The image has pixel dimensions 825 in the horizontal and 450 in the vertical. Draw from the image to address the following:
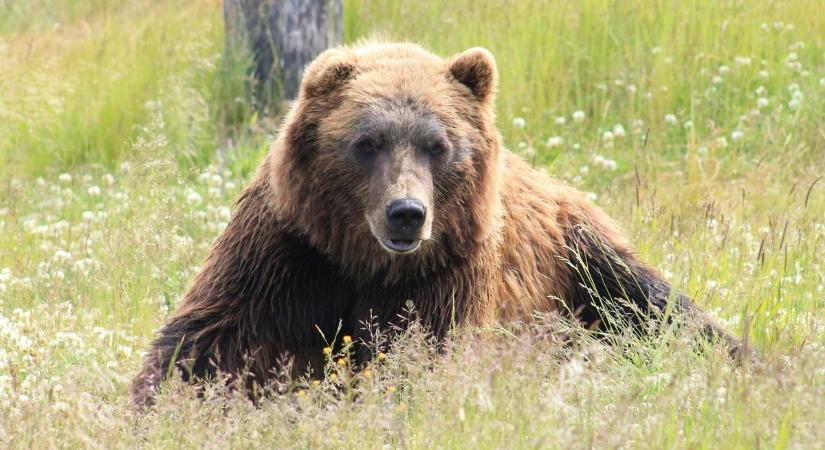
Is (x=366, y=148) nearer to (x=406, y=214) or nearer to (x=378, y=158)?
(x=378, y=158)

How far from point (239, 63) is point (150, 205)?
7.50 ft

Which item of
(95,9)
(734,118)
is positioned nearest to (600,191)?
(734,118)

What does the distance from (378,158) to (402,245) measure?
0.41 metres

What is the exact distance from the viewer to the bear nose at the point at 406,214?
15.6ft

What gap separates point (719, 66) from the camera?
Result: 9227 millimetres

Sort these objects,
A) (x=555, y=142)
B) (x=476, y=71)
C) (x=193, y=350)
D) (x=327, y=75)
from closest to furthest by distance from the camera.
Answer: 1. (x=193, y=350)
2. (x=327, y=75)
3. (x=476, y=71)
4. (x=555, y=142)

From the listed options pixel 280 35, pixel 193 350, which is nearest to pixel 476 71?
pixel 193 350

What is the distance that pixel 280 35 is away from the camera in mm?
9062

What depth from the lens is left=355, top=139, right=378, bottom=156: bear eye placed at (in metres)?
5.07

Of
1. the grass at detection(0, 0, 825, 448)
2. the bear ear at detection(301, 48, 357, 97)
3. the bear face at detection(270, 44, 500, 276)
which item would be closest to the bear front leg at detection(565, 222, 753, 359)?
the grass at detection(0, 0, 825, 448)

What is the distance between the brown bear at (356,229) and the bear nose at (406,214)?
2.6 inches

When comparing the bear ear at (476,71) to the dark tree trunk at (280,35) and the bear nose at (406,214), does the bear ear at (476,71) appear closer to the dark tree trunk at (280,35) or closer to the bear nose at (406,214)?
the bear nose at (406,214)

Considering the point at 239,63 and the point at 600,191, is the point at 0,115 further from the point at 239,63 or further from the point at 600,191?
the point at 600,191

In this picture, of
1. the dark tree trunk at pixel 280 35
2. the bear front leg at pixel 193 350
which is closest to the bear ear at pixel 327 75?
the bear front leg at pixel 193 350
